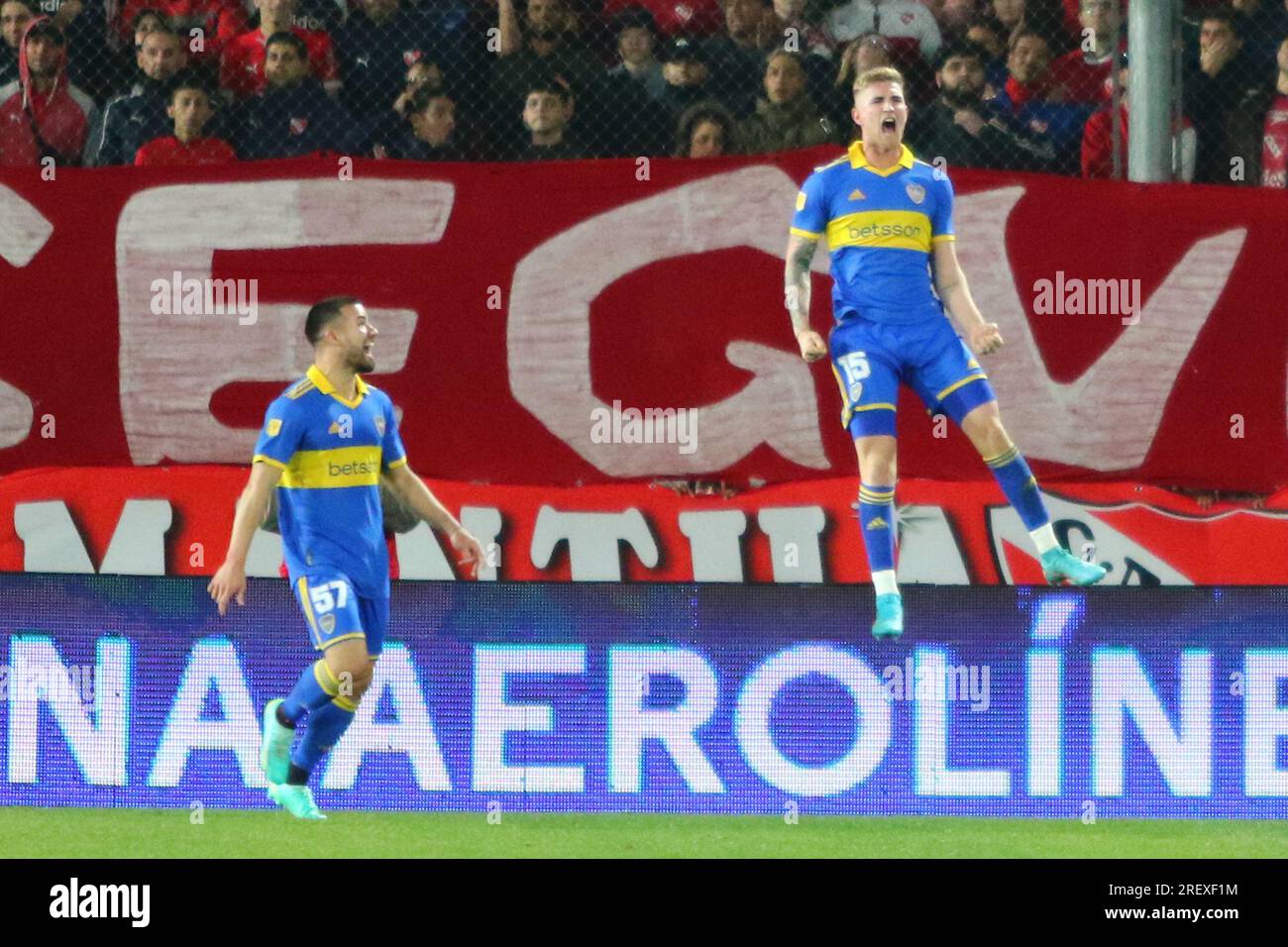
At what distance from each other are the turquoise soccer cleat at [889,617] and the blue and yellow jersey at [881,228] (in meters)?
0.95

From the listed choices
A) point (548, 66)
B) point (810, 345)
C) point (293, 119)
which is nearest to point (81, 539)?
point (293, 119)

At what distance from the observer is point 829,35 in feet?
37.7

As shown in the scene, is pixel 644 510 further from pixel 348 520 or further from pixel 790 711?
pixel 348 520

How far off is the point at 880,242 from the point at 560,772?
3034 millimetres

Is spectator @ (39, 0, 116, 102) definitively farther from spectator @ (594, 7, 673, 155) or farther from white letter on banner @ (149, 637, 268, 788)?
white letter on banner @ (149, 637, 268, 788)

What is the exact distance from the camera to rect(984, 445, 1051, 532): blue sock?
905 centimetres

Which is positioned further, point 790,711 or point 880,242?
point 790,711

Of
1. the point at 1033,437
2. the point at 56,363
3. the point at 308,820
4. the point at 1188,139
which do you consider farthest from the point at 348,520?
the point at 1188,139

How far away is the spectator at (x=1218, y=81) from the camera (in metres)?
11.2

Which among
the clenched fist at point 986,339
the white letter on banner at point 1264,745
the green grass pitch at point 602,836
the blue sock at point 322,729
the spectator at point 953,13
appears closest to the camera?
the clenched fist at point 986,339

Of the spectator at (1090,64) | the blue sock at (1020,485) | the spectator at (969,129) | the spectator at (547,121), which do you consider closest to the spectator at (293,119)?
the spectator at (547,121)

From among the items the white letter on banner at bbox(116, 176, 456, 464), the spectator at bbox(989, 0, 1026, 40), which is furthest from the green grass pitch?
the spectator at bbox(989, 0, 1026, 40)

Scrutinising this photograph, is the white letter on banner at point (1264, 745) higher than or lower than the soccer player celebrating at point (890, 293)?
lower

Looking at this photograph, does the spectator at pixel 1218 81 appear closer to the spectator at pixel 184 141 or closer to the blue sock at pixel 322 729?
the spectator at pixel 184 141
